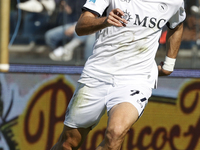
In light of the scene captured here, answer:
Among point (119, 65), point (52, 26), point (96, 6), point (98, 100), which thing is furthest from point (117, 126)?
point (52, 26)

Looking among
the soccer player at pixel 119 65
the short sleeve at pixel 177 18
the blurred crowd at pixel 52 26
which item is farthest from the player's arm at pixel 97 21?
the blurred crowd at pixel 52 26

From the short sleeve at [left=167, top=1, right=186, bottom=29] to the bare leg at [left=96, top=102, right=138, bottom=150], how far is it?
1.03 metres

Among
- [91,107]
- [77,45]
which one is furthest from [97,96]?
[77,45]

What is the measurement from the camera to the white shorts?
3.33 meters

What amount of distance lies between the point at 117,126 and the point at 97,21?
812 mm

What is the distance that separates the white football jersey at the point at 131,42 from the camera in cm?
338

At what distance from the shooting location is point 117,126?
309cm

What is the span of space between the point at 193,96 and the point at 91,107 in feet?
5.83

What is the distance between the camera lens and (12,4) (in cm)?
488

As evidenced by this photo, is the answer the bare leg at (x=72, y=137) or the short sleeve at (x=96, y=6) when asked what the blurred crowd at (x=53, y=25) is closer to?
the bare leg at (x=72, y=137)

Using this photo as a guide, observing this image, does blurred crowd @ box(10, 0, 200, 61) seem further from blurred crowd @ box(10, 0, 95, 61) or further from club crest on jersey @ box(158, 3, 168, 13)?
club crest on jersey @ box(158, 3, 168, 13)

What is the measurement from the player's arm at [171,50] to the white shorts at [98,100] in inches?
19.5

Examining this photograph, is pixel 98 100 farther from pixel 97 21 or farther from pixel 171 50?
pixel 171 50

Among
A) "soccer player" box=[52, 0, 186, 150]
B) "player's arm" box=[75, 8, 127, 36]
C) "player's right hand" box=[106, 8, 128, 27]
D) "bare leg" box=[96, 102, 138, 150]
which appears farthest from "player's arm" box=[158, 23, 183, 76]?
"player's right hand" box=[106, 8, 128, 27]
